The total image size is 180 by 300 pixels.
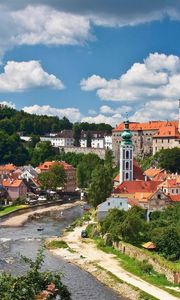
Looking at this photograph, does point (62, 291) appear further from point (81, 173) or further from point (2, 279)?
point (81, 173)

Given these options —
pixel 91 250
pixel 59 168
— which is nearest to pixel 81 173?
pixel 59 168

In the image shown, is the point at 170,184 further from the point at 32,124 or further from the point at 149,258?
the point at 32,124

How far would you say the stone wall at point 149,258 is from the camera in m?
36.3

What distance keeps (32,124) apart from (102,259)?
12267cm

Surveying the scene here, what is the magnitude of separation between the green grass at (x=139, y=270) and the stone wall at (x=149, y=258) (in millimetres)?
279

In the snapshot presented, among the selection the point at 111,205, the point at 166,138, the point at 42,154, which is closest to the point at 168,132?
the point at 166,138

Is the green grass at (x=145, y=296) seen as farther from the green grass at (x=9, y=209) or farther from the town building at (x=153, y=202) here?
the green grass at (x=9, y=209)

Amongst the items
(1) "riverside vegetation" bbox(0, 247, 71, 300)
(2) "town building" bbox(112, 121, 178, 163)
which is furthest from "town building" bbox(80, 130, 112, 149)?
(1) "riverside vegetation" bbox(0, 247, 71, 300)

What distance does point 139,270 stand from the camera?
3975cm

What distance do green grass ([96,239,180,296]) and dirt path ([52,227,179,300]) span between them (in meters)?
0.39

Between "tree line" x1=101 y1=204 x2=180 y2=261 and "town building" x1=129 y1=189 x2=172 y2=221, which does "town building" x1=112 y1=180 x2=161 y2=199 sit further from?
"tree line" x1=101 y1=204 x2=180 y2=261

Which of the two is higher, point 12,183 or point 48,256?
point 12,183

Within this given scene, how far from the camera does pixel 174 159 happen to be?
91750 millimetres

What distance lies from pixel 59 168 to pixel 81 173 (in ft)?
22.1
